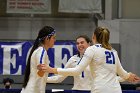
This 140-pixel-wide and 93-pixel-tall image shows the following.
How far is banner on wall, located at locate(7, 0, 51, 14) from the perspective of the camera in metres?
12.3

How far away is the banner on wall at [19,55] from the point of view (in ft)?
38.4

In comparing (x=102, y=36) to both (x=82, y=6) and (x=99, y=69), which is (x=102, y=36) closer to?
(x=99, y=69)

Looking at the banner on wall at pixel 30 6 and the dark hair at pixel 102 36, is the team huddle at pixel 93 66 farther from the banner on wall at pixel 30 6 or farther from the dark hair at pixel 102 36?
the banner on wall at pixel 30 6

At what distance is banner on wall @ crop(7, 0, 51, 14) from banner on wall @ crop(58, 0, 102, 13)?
0.61m

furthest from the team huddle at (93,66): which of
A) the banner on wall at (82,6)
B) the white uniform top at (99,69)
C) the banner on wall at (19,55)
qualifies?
the banner on wall at (82,6)

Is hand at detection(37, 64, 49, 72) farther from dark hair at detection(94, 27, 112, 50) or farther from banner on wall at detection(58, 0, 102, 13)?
banner on wall at detection(58, 0, 102, 13)

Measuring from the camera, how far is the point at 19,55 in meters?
11.9

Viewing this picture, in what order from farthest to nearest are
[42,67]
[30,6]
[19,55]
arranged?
[30,6] → [19,55] → [42,67]

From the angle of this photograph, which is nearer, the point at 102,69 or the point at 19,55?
the point at 102,69

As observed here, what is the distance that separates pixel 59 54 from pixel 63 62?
28 cm

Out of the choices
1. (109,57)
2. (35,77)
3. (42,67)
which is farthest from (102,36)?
(35,77)

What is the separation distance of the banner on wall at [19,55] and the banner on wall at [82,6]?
113 centimetres

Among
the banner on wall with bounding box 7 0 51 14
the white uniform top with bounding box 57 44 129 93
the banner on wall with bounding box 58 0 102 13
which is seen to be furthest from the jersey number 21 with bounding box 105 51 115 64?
the banner on wall with bounding box 7 0 51 14

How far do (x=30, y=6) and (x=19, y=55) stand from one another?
1.70 metres
